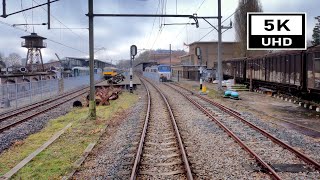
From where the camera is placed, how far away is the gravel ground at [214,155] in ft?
24.6

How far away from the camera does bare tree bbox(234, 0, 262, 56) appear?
55000 mm

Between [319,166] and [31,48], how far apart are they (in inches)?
2781

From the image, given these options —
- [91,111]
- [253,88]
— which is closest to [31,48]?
[253,88]

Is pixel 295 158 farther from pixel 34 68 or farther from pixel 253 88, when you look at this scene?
pixel 34 68

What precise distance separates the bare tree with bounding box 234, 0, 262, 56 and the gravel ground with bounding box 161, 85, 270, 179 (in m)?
43.4

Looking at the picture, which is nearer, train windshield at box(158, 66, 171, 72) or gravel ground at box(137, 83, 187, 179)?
gravel ground at box(137, 83, 187, 179)

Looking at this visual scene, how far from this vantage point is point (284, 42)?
327 inches

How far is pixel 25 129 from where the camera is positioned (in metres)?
15.2

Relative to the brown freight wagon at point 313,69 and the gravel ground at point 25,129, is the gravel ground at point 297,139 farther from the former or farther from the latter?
the gravel ground at point 25,129

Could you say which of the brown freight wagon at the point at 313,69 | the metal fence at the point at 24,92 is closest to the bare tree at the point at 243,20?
the metal fence at the point at 24,92

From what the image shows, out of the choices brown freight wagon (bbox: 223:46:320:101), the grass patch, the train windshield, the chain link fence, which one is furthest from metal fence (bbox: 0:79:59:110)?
the train windshield

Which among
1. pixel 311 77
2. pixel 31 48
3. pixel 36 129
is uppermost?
pixel 31 48

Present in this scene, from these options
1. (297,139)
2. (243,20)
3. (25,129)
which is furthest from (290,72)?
(243,20)

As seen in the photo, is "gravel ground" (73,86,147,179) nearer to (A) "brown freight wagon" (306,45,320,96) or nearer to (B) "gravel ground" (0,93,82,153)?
(B) "gravel ground" (0,93,82,153)
